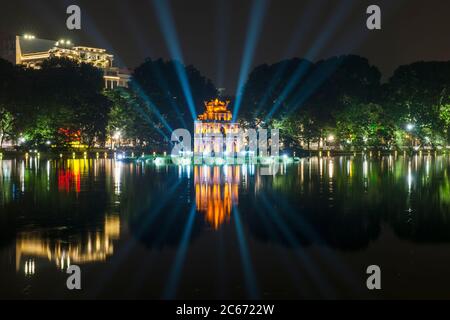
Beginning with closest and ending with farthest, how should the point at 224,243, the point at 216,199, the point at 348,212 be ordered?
the point at 224,243
the point at 348,212
the point at 216,199

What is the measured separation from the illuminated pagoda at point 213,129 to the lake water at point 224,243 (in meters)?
63.4

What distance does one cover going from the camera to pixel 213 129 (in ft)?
295

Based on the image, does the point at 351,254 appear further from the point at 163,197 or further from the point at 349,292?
the point at 163,197

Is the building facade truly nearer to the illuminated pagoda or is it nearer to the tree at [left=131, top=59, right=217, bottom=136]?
the tree at [left=131, top=59, right=217, bottom=136]

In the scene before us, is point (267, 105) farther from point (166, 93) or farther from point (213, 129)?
point (166, 93)

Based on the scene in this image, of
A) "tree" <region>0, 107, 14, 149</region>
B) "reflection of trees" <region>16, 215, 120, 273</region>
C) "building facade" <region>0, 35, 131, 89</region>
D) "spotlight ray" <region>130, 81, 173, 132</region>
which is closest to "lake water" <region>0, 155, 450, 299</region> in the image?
"reflection of trees" <region>16, 215, 120, 273</region>

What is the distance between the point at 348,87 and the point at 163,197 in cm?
7638

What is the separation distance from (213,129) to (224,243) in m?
75.6

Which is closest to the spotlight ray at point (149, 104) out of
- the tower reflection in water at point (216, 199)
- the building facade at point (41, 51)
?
the tower reflection in water at point (216, 199)

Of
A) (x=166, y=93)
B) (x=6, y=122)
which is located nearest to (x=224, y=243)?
(x=6, y=122)

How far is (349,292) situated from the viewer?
34.1 feet

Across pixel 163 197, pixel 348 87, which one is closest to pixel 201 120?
pixel 348 87

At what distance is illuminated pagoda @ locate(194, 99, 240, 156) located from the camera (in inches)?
3531

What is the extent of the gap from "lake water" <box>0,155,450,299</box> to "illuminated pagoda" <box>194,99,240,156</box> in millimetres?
63374
